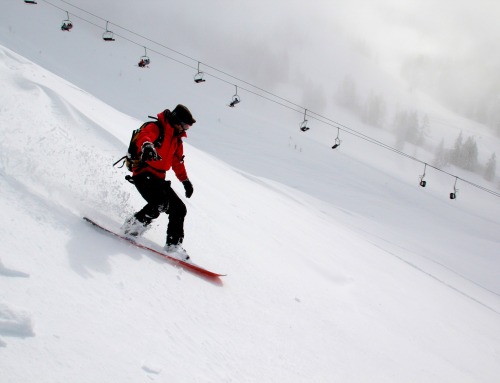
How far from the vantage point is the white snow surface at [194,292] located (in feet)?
8.13

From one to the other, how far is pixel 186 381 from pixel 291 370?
1128 mm

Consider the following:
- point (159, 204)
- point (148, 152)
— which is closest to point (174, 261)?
point (159, 204)

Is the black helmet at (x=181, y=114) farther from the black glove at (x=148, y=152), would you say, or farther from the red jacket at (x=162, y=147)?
the black glove at (x=148, y=152)

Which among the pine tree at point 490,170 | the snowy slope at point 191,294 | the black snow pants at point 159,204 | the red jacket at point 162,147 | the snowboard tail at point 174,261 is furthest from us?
the pine tree at point 490,170

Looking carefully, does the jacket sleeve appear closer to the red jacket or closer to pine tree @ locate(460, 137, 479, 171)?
the red jacket

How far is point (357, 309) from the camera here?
19.3 feet

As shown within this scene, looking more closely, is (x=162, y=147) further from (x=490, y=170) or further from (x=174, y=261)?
(x=490, y=170)

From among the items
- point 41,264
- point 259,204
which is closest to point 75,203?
point 41,264

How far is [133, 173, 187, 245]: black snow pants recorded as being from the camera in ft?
13.8

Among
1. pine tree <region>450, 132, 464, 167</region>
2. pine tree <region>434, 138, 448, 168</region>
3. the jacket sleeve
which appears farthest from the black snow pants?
pine tree <region>450, 132, 464, 167</region>

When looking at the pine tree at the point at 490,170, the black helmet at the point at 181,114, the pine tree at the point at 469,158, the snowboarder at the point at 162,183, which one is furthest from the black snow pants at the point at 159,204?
the pine tree at the point at 490,170

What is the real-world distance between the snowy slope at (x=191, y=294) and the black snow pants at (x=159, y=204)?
37 cm

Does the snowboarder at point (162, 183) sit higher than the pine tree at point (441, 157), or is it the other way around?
the pine tree at point (441, 157)

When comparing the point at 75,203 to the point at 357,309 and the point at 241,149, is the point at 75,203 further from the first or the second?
the point at 241,149
